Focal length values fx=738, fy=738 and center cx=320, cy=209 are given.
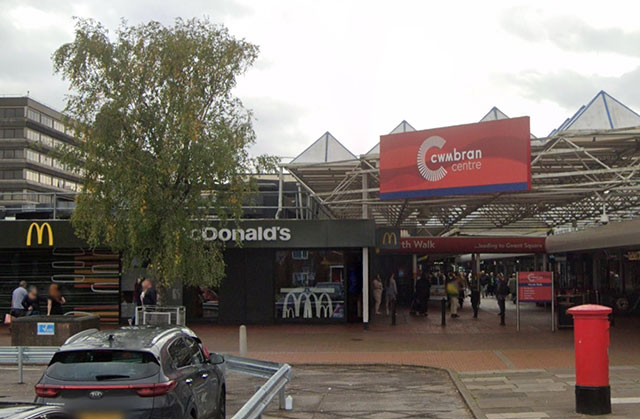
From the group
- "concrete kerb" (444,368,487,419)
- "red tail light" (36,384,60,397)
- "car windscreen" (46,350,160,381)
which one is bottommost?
"concrete kerb" (444,368,487,419)

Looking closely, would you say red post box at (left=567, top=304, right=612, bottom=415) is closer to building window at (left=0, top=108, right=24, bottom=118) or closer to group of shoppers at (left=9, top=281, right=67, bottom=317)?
group of shoppers at (left=9, top=281, right=67, bottom=317)

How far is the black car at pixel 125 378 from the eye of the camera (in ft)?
24.0

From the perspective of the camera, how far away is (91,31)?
1702 centimetres

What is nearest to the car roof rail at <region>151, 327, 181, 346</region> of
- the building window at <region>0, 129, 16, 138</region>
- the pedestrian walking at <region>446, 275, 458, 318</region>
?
the pedestrian walking at <region>446, 275, 458, 318</region>

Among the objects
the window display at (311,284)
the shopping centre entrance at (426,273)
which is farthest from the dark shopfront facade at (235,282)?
the shopping centre entrance at (426,273)

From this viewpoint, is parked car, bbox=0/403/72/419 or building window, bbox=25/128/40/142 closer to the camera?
parked car, bbox=0/403/72/419

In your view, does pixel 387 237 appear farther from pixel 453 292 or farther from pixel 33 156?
pixel 33 156

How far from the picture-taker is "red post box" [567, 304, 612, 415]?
988 centimetres

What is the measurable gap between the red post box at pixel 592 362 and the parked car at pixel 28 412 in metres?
7.24

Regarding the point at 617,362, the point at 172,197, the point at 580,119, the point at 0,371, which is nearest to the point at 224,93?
the point at 172,197

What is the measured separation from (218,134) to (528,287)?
11197 millimetres

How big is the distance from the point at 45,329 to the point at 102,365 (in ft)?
36.1

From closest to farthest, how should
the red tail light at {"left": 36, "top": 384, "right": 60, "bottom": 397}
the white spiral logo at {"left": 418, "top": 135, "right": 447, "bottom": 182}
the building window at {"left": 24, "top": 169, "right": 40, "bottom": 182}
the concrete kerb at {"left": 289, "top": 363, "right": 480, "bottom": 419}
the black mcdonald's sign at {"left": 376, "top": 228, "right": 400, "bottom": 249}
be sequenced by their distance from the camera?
the red tail light at {"left": 36, "top": 384, "right": 60, "bottom": 397}, the concrete kerb at {"left": 289, "top": 363, "right": 480, "bottom": 419}, the white spiral logo at {"left": 418, "top": 135, "right": 447, "bottom": 182}, the black mcdonald's sign at {"left": 376, "top": 228, "right": 400, "bottom": 249}, the building window at {"left": 24, "top": 169, "right": 40, "bottom": 182}

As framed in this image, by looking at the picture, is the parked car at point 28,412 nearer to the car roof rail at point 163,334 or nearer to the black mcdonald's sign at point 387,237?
the car roof rail at point 163,334
